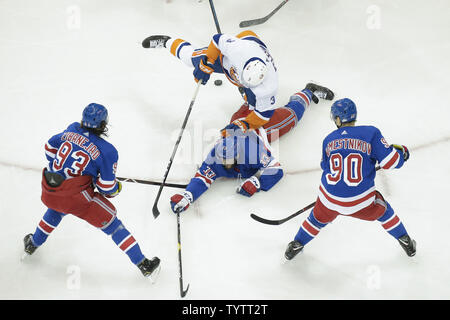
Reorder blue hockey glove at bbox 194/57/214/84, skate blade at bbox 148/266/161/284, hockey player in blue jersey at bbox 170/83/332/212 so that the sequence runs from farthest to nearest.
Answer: blue hockey glove at bbox 194/57/214/84 < hockey player in blue jersey at bbox 170/83/332/212 < skate blade at bbox 148/266/161/284

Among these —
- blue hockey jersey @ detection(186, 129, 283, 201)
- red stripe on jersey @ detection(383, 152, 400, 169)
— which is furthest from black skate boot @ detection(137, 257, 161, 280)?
red stripe on jersey @ detection(383, 152, 400, 169)

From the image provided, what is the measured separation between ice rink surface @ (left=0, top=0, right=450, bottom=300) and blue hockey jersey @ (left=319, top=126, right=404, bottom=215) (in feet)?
1.73

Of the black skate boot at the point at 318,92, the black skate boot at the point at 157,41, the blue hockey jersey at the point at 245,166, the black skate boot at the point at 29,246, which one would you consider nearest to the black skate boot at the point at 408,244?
the blue hockey jersey at the point at 245,166

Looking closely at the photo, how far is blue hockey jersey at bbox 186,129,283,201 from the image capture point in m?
3.50

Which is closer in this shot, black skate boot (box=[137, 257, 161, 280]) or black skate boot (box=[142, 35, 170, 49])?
black skate boot (box=[137, 257, 161, 280])

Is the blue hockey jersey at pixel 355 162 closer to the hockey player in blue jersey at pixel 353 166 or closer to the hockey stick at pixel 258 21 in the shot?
the hockey player in blue jersey at pixel 353 166

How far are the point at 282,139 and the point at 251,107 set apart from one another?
0.39 m

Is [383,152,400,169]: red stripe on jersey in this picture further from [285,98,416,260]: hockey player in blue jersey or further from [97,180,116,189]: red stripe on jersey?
[97,180,116,189]: red stripe on jersey

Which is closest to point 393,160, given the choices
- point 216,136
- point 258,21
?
point 216,136

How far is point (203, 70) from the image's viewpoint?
3.73 m

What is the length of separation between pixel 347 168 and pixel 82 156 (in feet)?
4.21

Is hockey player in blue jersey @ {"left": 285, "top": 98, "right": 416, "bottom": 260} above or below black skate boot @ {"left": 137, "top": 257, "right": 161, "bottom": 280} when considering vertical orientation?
above

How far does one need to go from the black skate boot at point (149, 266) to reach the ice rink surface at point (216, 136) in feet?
0.27
